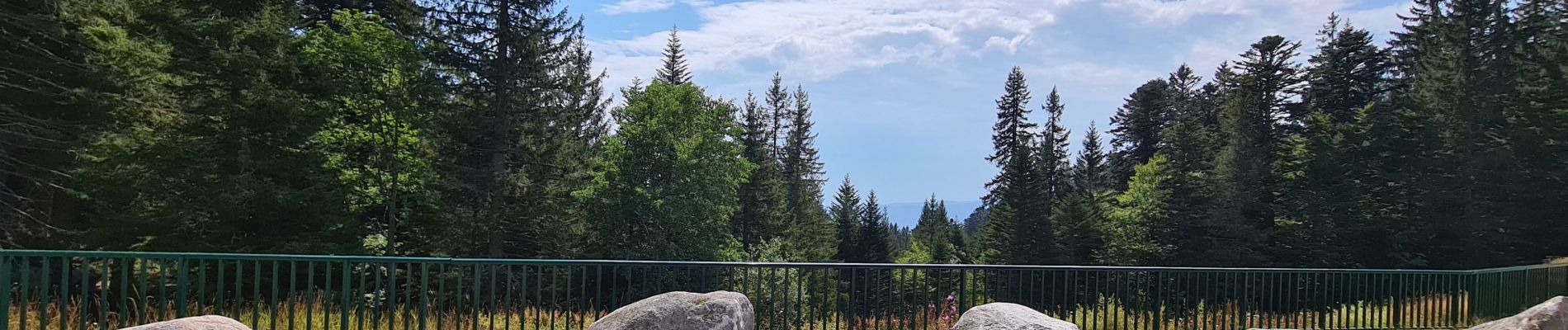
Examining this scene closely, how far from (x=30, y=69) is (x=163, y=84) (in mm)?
2402

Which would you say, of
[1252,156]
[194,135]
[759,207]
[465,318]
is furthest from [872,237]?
[465,318]

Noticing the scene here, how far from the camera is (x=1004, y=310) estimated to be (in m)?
7.46

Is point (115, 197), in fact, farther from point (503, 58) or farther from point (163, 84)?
point (503, 58)

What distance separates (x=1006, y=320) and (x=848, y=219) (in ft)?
207

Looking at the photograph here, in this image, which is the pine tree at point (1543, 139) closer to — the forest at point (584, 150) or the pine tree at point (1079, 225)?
the forest at point (584, 150)

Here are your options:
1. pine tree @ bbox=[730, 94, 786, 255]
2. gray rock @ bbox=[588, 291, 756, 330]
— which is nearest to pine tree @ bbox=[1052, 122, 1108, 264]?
pine tree @ bbox=[730, 94, 786, 255]

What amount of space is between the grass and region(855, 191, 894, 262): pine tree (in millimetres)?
53779

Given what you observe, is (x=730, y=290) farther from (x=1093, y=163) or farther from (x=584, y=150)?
(x=1093, y=163)

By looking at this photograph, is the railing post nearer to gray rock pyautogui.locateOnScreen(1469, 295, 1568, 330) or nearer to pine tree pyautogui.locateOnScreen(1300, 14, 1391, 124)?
gray rock pyautogui.locateOnScreen(1469, 295, 1568, 330)

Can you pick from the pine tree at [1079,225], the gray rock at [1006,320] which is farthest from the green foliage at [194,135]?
the pine tree at [1079,225]

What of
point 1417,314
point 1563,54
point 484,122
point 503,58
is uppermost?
point 1563,54

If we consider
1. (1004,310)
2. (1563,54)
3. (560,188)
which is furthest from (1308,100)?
(1004,310)

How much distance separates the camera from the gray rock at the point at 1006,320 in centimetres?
718

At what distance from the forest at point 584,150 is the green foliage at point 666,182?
11 centimetres
